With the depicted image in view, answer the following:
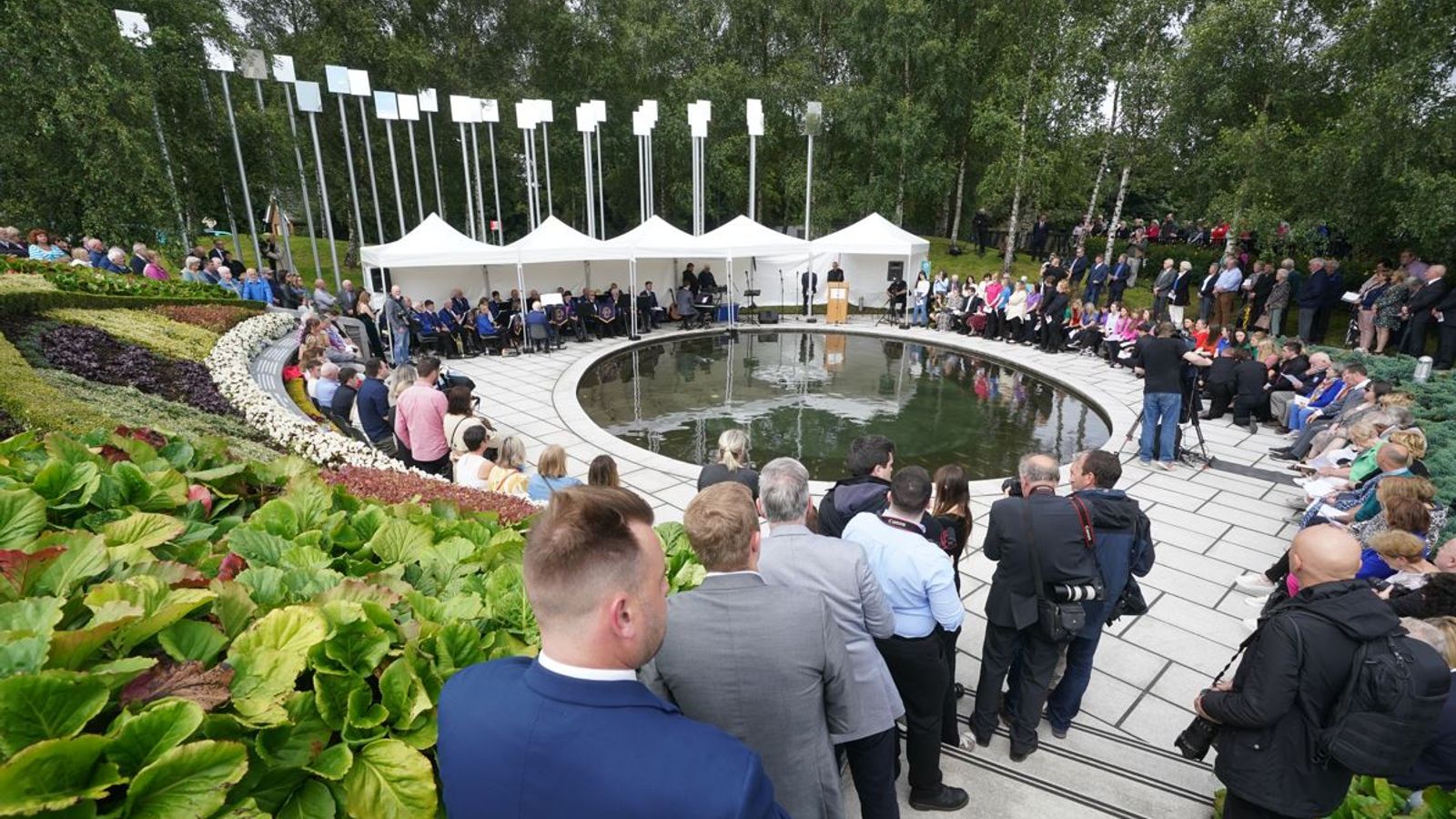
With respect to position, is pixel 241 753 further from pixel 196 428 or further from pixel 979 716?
pixel 196 428

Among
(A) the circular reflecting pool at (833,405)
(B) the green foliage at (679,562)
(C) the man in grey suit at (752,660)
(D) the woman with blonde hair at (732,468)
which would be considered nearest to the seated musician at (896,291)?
(A) the circular reflecting pool at (833,405)

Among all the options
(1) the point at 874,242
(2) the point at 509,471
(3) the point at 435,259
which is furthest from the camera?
(1) the point at 874,242

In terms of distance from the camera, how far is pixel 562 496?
4.94 ft

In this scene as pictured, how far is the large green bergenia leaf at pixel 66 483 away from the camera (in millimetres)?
2090

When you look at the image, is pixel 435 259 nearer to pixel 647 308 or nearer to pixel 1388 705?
pixel 647 308

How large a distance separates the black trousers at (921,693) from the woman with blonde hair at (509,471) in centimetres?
316

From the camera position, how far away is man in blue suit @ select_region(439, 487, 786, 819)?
1.16 meters

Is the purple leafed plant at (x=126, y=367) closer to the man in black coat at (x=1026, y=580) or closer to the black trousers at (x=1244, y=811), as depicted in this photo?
the man in black coat at (x=1026, y=580)

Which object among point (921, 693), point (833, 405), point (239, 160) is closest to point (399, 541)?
point (921, 693)

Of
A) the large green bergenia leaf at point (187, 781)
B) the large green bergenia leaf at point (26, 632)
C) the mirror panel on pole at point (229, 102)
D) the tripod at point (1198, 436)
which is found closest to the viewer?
the large green bergenia leaf at point (187, 781)

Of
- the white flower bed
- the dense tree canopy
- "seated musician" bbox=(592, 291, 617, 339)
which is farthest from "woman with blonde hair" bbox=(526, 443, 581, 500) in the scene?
the dense tree canopy

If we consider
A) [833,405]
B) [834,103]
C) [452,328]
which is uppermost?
[834,103]

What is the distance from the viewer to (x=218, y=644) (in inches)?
58.6

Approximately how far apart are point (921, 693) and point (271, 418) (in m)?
6.21
